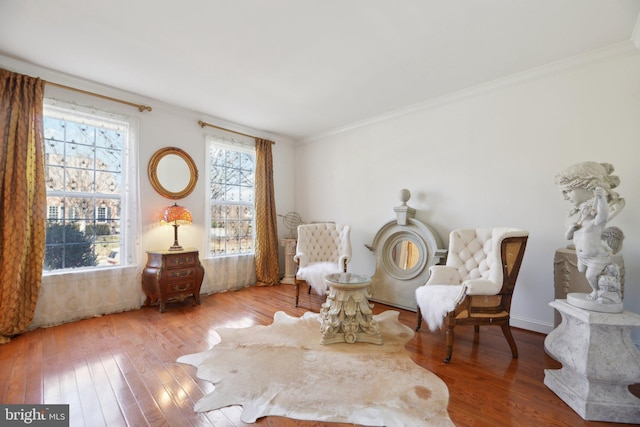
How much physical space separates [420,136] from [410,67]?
42.9 inches

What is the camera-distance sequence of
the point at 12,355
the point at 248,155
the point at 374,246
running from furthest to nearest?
the point at 248,155 < the point at 374,246 < the point at 12,355

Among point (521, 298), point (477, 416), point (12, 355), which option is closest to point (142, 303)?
point (12, 355)

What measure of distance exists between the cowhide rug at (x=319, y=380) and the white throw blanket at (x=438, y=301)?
0.36 metres

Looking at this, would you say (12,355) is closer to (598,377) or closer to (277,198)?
(277,198)

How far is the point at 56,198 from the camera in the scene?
295 centimetres

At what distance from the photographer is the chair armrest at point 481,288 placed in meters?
2.17

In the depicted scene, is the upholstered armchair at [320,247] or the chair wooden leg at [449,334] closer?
the chair wooden leg at [449,334]

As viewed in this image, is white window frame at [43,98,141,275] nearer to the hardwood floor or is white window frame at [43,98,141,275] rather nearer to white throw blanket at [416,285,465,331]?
the hardwood floor

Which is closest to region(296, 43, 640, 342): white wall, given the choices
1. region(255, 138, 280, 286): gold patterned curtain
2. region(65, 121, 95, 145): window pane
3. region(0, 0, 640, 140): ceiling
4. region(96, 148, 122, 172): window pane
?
region(0, 0, 640, 140): ceiling

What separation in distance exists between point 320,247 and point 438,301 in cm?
205

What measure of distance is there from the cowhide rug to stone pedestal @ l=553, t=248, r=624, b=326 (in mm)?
1364

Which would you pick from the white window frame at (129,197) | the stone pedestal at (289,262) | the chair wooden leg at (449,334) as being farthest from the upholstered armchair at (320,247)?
the white window frame at (129,197)

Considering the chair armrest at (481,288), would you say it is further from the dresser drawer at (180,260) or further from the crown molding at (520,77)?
the dresser drawer at (180,260)

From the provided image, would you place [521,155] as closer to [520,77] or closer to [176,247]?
[520,77]
